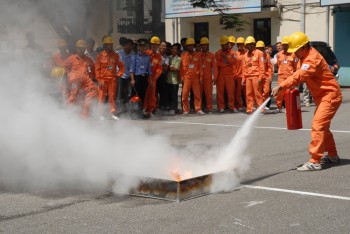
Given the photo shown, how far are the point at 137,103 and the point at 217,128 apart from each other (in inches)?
117

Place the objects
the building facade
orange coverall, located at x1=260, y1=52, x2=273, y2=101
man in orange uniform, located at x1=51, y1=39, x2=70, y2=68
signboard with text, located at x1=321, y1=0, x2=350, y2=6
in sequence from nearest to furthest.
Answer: man in orange uniform, located at x1=51, y1=39, x2=70, y2=68 → orange coverall, located at x1=260, y1=52, x2=273, y2=101 → signboard with text, located at x1=321, y1=0, x2=350, y2=6 → the building facade

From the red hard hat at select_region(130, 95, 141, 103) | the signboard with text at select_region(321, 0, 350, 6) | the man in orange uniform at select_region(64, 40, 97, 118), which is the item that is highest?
the signboard with text at select_region(321, 0, 350, 6)

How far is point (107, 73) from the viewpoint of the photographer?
541 inches

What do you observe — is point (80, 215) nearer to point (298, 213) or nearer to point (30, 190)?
point (30, 190)

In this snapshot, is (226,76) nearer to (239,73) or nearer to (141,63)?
(239,73)

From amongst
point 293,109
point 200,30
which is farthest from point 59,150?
point 200,30

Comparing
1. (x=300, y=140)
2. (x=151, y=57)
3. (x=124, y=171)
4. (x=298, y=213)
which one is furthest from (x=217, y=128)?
(x=298, y=213)

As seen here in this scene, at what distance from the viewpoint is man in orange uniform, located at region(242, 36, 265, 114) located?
577 inches

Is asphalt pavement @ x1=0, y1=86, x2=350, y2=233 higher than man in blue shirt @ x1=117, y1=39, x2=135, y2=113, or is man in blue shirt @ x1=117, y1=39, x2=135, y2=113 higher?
man in blue shirt @ x1=117, y1=39, x2=135, y2=113

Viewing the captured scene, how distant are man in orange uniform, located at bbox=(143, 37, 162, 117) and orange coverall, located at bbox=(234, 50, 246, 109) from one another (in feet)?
7.33

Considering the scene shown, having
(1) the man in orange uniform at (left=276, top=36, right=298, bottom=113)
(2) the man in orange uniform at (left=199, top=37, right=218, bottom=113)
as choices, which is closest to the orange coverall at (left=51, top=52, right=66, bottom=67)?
(2) the man in orange uniform at (left=199, top=37, right=218, bottom=113)

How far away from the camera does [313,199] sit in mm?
6246

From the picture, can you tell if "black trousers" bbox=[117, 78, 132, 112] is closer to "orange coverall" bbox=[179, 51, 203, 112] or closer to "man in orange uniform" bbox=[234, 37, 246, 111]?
"orange coverall" bbox=[179, 51, 203, 112]

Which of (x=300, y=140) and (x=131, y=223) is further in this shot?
(x=300, y=140)
